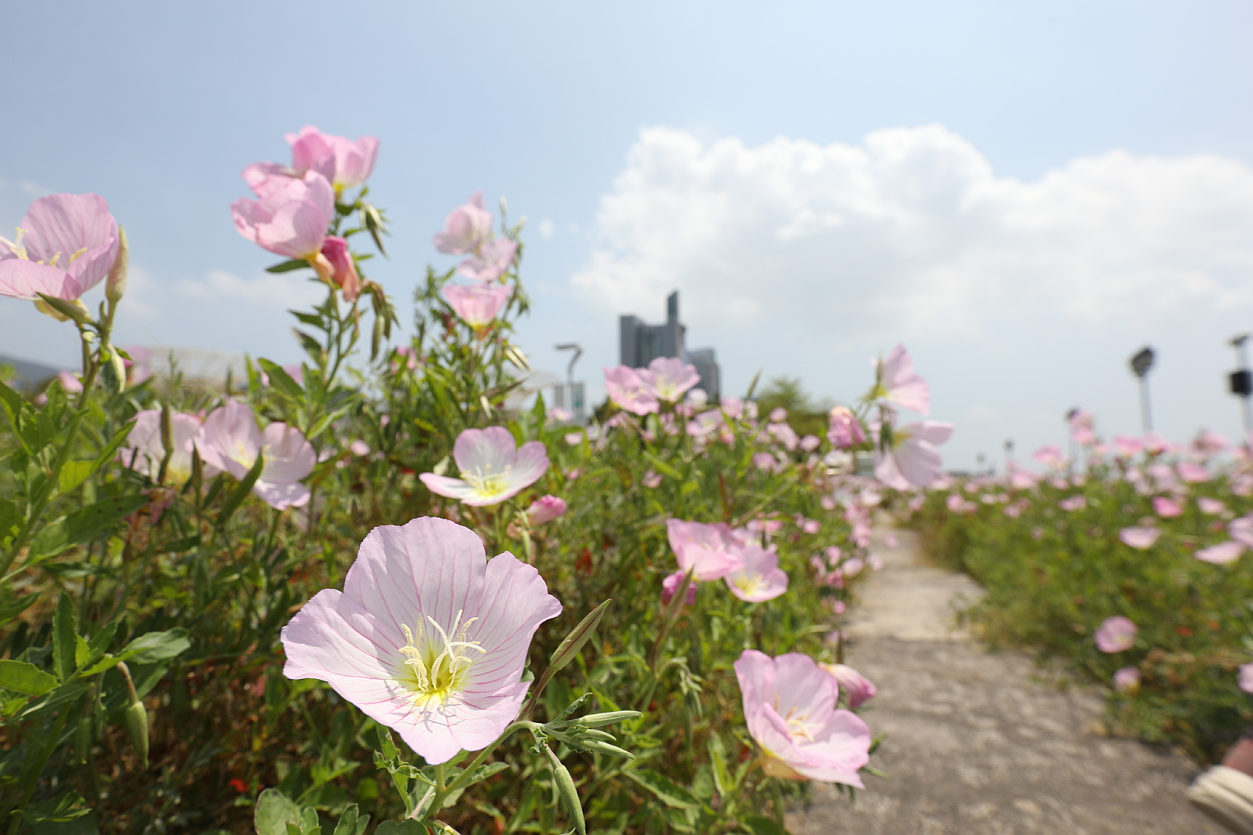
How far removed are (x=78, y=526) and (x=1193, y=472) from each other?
18.7 feet

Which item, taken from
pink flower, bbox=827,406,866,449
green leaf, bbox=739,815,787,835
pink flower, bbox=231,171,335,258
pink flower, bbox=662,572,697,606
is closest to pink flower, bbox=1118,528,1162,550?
pink flower, bbox=827,406,866,449

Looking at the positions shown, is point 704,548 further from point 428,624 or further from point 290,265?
point 290,265

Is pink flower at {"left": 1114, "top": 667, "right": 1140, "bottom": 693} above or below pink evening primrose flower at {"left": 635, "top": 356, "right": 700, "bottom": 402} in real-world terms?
below

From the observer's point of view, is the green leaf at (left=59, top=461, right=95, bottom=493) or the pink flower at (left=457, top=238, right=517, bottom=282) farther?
the pink flower at (left=457, top=238, right=517, bottom=282)

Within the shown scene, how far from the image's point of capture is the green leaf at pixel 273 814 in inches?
18.8

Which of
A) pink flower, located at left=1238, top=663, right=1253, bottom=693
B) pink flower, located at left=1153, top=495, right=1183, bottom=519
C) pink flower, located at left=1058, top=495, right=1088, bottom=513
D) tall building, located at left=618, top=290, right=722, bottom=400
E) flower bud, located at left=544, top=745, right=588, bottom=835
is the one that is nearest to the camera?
flower bud, located at left=544, top=745, right=588, bottom=835

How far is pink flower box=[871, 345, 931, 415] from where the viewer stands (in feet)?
3.57

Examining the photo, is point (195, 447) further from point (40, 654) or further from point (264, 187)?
point (264, 187)

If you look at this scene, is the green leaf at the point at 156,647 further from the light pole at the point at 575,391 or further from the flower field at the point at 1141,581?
the flower field at the point at 1141,581

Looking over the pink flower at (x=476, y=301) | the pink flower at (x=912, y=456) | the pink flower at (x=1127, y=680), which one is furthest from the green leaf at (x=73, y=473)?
the pink flower at (x=1127, y=680)

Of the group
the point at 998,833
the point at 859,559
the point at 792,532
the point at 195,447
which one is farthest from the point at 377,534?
the point at 859,559

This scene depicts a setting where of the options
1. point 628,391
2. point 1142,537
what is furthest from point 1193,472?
point 628,391

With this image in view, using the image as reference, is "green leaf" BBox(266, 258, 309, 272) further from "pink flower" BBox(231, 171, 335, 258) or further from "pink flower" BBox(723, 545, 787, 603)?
"pink flower" BBox(723, 545, 787, 603)

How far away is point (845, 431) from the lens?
1068 millimetres
